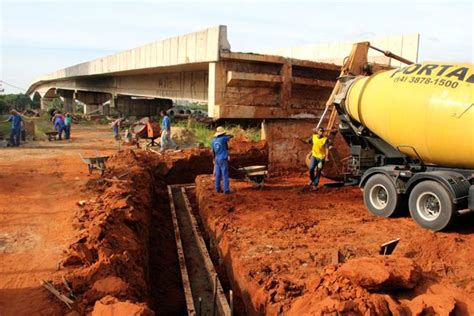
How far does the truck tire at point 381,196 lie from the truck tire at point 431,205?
0.40m

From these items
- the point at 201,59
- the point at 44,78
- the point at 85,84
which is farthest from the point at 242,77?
the point at 44,78

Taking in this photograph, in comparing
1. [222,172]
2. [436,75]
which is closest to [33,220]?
[222,172]

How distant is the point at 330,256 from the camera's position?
5.39m

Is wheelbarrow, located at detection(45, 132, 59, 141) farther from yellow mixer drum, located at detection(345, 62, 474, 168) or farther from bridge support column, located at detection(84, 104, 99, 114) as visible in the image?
bridge support column, located at detection(84, 104, 99, 114)

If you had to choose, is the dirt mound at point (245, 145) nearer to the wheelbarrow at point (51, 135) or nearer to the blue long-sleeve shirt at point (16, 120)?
the blue long-sleeve shirt at point (16, 120)

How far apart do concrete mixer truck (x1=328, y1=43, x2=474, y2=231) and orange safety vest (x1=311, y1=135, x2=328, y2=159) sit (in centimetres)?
103

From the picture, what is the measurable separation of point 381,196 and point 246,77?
5.01 metres

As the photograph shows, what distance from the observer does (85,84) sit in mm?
31594

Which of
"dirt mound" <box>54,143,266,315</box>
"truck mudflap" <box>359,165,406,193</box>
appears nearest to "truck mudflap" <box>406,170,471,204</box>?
"truck mudflap" <box>359,165,406,193</box>

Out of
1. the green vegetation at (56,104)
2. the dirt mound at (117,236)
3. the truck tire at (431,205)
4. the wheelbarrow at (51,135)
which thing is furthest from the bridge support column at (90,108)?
the truck tire at (431,205)

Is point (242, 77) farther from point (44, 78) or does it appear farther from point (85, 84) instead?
point (44, 78)

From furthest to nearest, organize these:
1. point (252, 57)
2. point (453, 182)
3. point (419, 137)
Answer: point (252, 57), point (419, 137), point (453, 182)

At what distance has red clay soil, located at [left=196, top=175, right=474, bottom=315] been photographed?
12.4 ft

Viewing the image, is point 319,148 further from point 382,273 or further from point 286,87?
point 382,273
